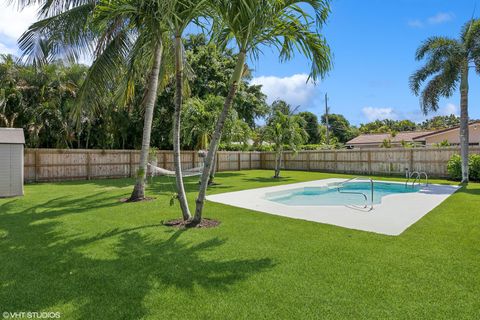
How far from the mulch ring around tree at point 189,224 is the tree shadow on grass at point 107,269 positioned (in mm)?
362

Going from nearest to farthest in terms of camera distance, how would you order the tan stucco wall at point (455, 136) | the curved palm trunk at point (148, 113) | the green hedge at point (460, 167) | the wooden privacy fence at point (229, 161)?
the curved palm trunk at point (148, 113) < the green hedge at point (460, 167) < the wooden privacy fence at point (229, 161) < the tan stucco wall at point (455, 136)

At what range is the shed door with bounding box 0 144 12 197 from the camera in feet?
29.1

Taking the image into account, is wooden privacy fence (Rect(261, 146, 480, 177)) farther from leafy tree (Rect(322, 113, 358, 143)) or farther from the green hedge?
leafy tree (Rect(322, 113, 358, 143))

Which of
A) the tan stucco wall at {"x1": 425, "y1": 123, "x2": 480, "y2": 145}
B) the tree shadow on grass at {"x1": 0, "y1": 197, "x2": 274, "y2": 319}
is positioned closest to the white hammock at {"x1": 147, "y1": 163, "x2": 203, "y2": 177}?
the tree shadow on grass at {"x1": 0, "y1": 197, "x2": 274, "y2": 319}

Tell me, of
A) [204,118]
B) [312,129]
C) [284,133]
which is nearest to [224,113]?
[204,118]

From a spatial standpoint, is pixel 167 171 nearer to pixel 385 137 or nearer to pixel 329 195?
→ pixel 329 195

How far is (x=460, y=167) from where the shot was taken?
1410 cm

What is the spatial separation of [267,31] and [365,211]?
4592mm

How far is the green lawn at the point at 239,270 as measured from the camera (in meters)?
2.79

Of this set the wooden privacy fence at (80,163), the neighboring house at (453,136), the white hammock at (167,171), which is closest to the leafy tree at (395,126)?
the neighboring house at (453,136)

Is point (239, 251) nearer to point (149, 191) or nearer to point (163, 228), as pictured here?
point (163, 228)

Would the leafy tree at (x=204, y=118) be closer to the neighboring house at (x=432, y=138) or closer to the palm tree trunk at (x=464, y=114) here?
the palm tree trunk at (x=464, y=114)

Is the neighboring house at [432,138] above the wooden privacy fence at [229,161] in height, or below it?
above

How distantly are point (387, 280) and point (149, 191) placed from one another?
27.8 ft
